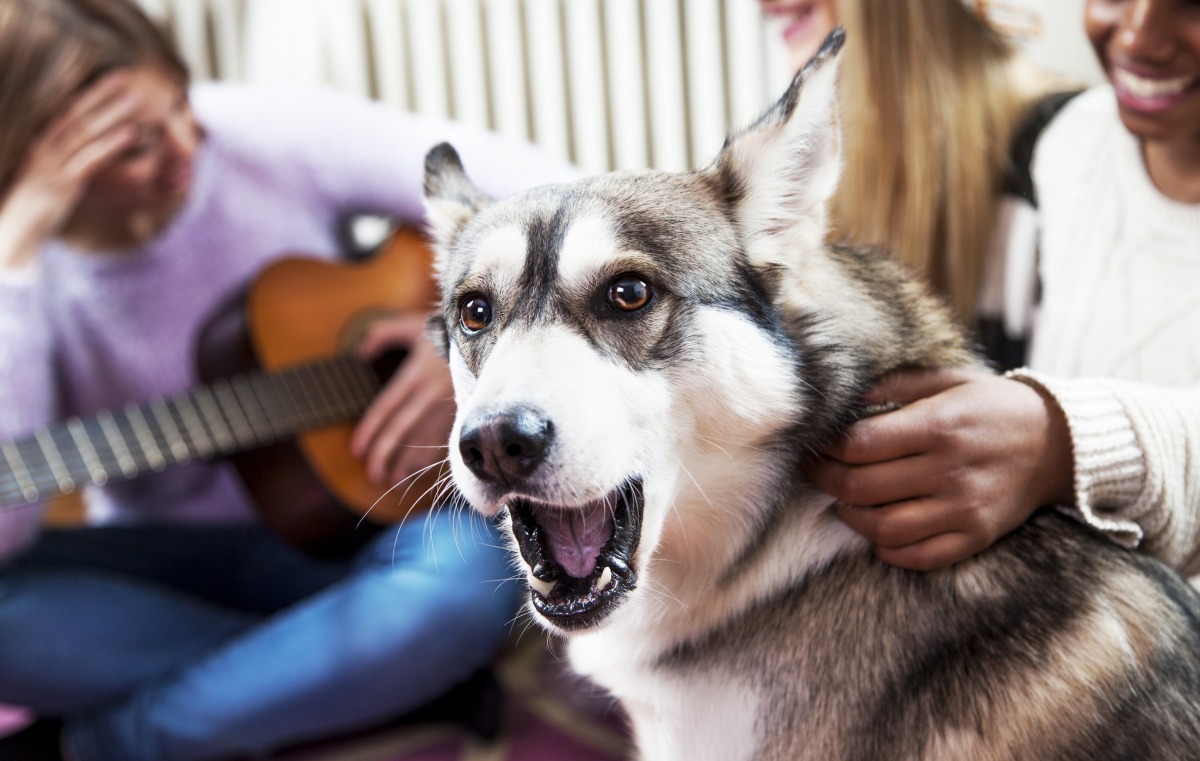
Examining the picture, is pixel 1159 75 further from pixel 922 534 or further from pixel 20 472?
pixel 20 472

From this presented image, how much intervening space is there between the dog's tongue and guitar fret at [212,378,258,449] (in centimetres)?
97

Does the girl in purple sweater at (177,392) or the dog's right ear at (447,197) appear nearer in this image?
the dog's right ear at (447,197)

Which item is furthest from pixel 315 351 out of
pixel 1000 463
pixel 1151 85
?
pixel 1151 85

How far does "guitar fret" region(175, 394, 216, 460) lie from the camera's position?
1.57 metres

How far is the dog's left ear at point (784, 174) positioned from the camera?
84 centimetres

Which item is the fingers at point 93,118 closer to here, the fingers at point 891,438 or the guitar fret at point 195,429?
the guitar fret at point 195,429

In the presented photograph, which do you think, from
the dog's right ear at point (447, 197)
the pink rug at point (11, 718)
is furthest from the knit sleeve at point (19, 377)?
the dog's right ear at point (447, 197)

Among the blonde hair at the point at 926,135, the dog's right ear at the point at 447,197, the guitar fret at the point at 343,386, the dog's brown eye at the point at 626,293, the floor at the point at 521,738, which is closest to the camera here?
the dog's brown eye at the point at 626,293

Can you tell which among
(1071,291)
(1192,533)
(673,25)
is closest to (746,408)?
(1192,533)

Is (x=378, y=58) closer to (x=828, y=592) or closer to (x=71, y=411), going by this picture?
(x=71, y=411)

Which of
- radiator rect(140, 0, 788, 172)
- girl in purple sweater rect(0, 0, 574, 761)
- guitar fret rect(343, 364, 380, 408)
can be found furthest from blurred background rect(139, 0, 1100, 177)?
guitar fret rect(343, 364, 380, 408)

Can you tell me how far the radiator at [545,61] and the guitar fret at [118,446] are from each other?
1.54 meters

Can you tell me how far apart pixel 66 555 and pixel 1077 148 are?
1917 millimetres

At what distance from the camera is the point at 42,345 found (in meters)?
1.63
